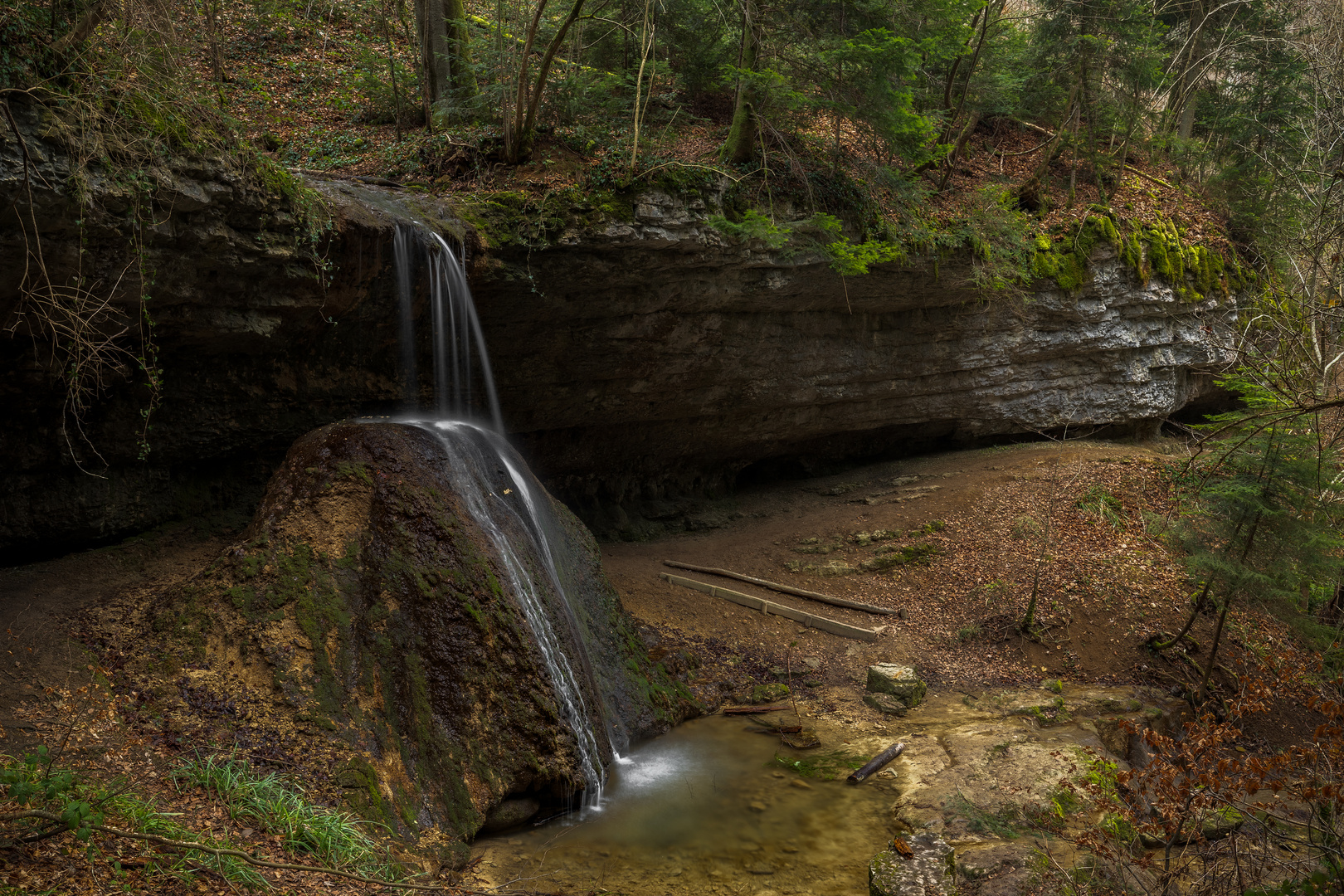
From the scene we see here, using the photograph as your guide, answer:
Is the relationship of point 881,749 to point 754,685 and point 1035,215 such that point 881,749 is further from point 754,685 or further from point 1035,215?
point 1035,215

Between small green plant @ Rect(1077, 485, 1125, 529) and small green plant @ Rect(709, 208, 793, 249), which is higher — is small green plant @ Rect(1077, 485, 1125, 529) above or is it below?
below

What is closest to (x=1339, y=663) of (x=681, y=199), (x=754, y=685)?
(x=754, y=685)

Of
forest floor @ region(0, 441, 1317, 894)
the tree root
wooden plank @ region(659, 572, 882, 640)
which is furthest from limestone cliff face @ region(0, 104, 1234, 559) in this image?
the tree root

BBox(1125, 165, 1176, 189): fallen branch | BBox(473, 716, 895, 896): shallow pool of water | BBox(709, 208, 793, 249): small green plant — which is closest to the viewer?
BBox(473, 716, 895, 896): shallow pool of water

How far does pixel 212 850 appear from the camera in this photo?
428 cm

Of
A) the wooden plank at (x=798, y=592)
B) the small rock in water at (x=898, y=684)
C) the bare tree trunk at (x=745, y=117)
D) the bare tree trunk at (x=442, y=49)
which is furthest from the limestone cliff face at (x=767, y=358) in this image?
the small rock in water at (x=898, y=684)

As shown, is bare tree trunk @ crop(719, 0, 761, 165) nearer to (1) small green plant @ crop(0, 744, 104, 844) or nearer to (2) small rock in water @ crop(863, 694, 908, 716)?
(2) small rock in water @ crop(863, 694, 908, 716)

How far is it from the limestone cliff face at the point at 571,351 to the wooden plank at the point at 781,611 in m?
3.24

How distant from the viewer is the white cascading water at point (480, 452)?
25.6 ft

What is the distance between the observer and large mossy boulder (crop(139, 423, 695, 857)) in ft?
20.9

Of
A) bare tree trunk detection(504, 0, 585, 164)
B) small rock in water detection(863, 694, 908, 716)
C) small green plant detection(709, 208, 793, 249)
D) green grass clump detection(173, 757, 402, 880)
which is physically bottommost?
small rock in water detection(863, 694, 908, 716)

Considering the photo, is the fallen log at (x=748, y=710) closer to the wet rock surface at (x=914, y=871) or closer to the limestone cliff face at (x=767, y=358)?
the wet rock surface at (x=914, y=871)

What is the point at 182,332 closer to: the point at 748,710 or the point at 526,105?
the point at 526,105

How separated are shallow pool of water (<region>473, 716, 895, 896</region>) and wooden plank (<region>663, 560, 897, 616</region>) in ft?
12.7
